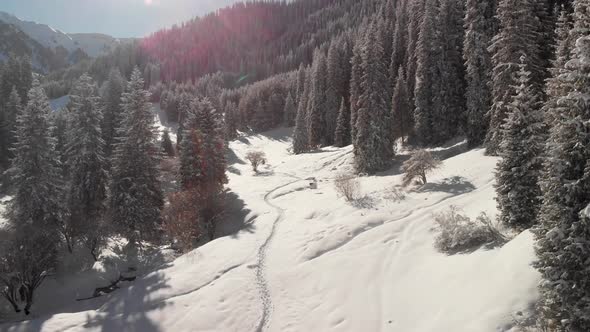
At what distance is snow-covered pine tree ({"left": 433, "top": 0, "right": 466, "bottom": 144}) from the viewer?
4178cm

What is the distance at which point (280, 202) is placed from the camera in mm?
36188

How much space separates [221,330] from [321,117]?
202 ft

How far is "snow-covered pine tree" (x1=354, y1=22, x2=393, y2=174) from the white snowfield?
36.3 feet

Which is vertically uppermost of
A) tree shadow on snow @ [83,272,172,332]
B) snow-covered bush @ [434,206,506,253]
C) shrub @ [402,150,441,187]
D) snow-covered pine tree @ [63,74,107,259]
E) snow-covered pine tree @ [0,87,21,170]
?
snow-covered pine tree @ [0,87,21,170]

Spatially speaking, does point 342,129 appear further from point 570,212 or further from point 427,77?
point 570,212

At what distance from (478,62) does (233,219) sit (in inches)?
1078

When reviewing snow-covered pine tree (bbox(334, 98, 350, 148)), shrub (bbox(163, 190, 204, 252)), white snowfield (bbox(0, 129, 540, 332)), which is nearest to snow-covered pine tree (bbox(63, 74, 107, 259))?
shrub (bbox(163, 190, 204, 252))

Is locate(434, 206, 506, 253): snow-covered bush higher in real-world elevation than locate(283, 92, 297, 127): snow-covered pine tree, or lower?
lower

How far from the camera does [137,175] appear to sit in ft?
105

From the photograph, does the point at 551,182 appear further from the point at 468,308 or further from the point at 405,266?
the point at 405,266

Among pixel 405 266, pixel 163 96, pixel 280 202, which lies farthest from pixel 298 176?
pixel 163 96

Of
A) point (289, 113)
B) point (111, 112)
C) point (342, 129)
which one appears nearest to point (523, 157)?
point (342, 129)

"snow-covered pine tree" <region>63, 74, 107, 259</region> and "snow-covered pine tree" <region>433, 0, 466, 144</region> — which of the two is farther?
"snow-covered pine tree" <region>433, 0, 466, 144</region>

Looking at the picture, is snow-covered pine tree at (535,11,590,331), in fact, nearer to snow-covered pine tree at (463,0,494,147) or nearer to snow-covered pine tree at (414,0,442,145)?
snow-covered pine tree at (463,0,494,147)
